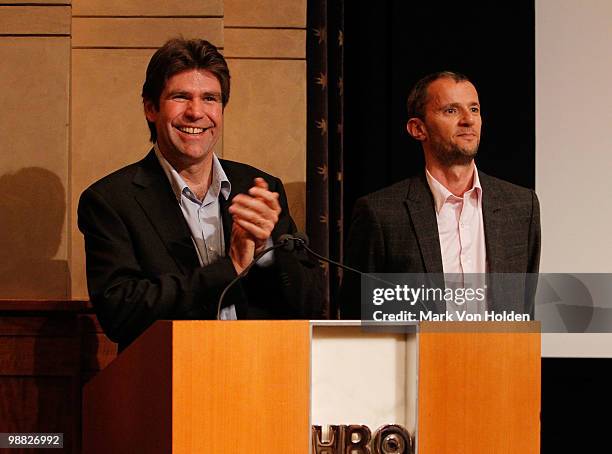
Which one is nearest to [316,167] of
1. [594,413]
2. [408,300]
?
[408,300]

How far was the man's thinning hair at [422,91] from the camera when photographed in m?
4.16

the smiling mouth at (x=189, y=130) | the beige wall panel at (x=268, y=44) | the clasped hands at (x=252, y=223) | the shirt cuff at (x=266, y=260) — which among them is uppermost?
the beige wall panel at (x=268, y=44)

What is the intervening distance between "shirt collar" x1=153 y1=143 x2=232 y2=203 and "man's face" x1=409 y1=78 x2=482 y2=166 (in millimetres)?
875

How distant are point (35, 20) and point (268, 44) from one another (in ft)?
3.45

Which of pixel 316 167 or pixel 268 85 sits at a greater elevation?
pixel 268 85

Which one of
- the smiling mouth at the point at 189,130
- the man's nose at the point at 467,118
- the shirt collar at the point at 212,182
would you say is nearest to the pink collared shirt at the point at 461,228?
the man's nose at the point at 467,118

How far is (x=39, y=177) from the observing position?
4496 mm

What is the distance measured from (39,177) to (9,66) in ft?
1.69

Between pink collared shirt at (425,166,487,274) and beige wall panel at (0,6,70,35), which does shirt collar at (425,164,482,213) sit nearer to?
pink collared shirt at (425,166,487,274)

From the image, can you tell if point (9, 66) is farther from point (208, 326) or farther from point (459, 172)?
point (208, 326)

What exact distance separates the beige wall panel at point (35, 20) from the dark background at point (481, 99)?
1314mm

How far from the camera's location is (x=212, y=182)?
12.6 ft

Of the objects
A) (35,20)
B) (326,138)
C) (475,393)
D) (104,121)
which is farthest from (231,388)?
(35,20)

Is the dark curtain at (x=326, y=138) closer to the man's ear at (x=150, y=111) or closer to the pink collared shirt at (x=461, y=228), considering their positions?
the pink collared shirt at (x=461, y=228)
